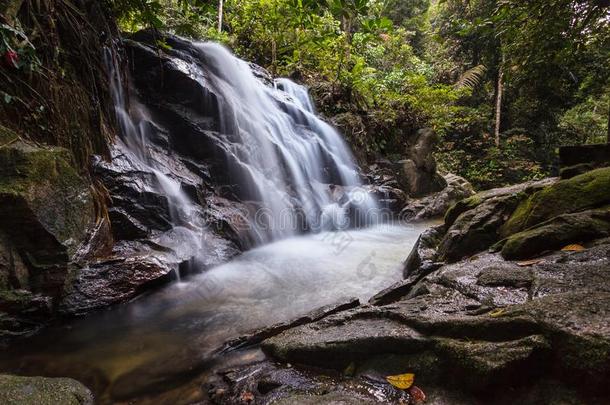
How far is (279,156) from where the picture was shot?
785 cm

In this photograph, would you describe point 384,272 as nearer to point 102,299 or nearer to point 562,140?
point 102,299

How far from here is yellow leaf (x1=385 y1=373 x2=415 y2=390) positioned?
1.72 metres

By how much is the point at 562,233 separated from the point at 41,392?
3839mm

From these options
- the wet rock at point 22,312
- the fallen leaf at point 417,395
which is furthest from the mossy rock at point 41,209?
the fallen leaf at point 417,395

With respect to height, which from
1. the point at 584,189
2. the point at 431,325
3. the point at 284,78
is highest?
the point at 284,78

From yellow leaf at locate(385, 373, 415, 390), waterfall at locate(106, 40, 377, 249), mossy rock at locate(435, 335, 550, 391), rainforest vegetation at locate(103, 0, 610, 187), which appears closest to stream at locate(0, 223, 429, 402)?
waterfall at locate(106, 40, 377, 249)

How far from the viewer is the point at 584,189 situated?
3.27m

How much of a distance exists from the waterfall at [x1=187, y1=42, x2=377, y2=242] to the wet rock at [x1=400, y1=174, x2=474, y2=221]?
3.86 feet

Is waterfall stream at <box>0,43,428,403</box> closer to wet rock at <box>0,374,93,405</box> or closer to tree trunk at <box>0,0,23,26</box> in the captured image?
wet rock at <box>0,374,93,405</box>

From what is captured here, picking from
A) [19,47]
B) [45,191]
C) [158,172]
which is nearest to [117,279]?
[45,191]

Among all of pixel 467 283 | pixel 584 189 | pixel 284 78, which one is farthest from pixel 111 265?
pixel 284 78

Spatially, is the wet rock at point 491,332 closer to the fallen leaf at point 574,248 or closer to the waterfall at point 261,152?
the fallen leaf at point 574,248

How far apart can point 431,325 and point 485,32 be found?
10.3ft

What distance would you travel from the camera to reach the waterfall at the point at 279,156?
6828 millimetres
